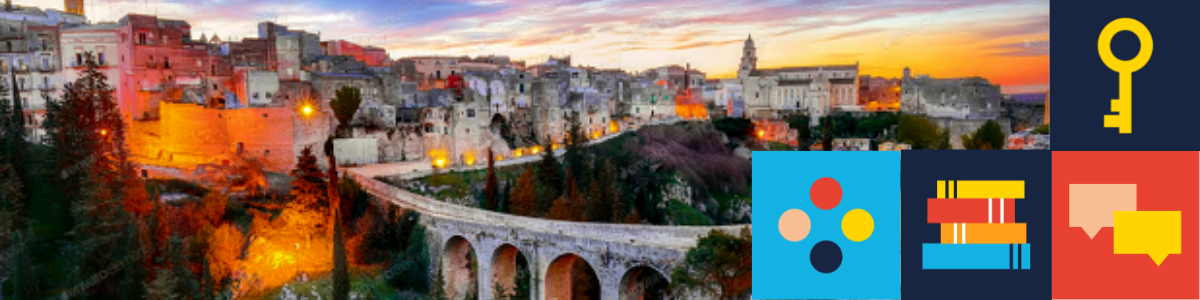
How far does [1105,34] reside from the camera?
413 inches

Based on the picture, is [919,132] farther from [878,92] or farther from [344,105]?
[344,105]

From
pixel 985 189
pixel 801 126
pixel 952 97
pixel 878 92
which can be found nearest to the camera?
pixel 985 189

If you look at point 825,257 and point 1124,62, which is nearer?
point 1124,62

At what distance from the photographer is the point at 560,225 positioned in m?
23.0

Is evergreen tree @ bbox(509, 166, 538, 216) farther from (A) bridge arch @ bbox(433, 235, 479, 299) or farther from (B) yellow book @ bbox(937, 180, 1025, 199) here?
(B) yellow book @ bbox(937, 180, 1025, 199)

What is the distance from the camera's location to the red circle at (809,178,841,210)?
11242 mm

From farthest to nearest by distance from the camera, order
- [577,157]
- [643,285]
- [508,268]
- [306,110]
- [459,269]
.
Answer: [577,157], [306,110], [459,269], [508,268], [643,285]

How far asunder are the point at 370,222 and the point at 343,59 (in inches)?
689

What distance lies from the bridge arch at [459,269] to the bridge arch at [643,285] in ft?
22.5

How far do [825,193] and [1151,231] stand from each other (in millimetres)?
4557

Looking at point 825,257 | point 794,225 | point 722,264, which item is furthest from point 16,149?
point 825,257

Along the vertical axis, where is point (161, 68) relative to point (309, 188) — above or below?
above

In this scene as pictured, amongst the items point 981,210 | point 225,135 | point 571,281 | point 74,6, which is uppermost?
point 74,6

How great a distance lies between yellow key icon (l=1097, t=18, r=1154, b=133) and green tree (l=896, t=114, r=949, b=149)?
132 ft
